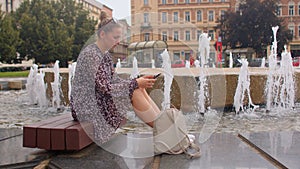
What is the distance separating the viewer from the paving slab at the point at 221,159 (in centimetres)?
324

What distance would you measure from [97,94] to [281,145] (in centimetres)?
202

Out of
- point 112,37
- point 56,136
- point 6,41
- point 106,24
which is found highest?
point 6,41

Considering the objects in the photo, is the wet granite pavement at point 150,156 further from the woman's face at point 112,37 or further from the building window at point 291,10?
the building window at point 291,10

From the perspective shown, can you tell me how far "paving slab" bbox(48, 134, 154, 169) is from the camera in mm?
3297

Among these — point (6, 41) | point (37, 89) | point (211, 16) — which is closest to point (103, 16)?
point (37, 89)

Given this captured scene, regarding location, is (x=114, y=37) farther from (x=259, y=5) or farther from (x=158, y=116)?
(x=259, y=5)

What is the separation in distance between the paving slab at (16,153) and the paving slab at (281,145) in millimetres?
2182

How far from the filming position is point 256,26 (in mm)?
41000

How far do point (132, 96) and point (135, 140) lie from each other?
986 mm

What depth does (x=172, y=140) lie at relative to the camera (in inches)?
142

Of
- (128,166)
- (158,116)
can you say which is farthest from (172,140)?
(128,166)

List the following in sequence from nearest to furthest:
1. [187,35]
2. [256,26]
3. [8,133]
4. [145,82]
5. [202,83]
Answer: [145,82], [187,35], [8,133], [202,83], [256,26]

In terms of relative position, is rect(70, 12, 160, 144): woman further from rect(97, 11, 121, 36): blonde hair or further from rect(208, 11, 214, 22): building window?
rect(208, 11, 214, 22): building window

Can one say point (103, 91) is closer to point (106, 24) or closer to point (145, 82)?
point (145, 82)
